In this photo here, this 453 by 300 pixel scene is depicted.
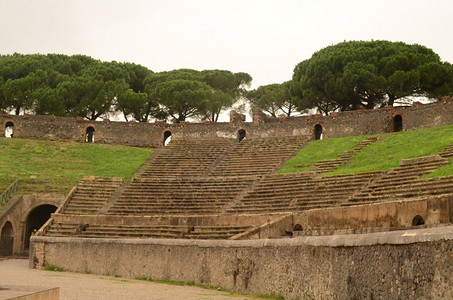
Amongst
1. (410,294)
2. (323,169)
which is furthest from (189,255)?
(323,169)

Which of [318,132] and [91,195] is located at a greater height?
[318,132]

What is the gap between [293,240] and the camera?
1105 centimetres

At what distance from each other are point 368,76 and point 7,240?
28.6m

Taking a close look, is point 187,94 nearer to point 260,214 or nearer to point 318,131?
point 318,131

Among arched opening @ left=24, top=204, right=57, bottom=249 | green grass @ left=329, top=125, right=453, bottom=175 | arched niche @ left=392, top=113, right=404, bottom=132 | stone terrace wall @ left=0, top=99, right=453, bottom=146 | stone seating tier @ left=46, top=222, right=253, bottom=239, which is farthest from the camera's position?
stone terrace wall @ left=0, top=99, right=453, bottom=146

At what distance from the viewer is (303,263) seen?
404 inches

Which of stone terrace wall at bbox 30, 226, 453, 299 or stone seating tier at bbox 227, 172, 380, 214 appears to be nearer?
stone terrace wall at bbox 30, 226, 453, 299

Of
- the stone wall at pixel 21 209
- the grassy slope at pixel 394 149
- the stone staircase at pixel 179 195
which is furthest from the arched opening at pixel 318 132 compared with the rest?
the stone wall at pixel 21 209

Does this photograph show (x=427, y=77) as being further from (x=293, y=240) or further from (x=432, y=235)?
(x=432, y=235)

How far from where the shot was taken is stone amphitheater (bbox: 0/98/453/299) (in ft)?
26.9

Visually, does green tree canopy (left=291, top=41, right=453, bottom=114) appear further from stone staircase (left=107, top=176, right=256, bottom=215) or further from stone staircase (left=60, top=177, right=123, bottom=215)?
stone staircase (left=60, top=177, right=123, bottom=215)

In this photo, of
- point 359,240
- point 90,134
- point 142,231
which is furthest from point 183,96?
point 359,240

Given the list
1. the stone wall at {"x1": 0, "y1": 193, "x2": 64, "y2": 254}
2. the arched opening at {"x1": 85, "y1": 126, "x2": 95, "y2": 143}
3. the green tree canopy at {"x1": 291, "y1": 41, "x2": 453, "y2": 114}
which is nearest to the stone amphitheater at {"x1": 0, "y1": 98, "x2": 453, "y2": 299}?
the arched opening at {"x1": 85, "y1": 126, "x2": 95, "y2": 143}

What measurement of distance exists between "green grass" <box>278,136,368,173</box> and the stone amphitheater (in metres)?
0.98
